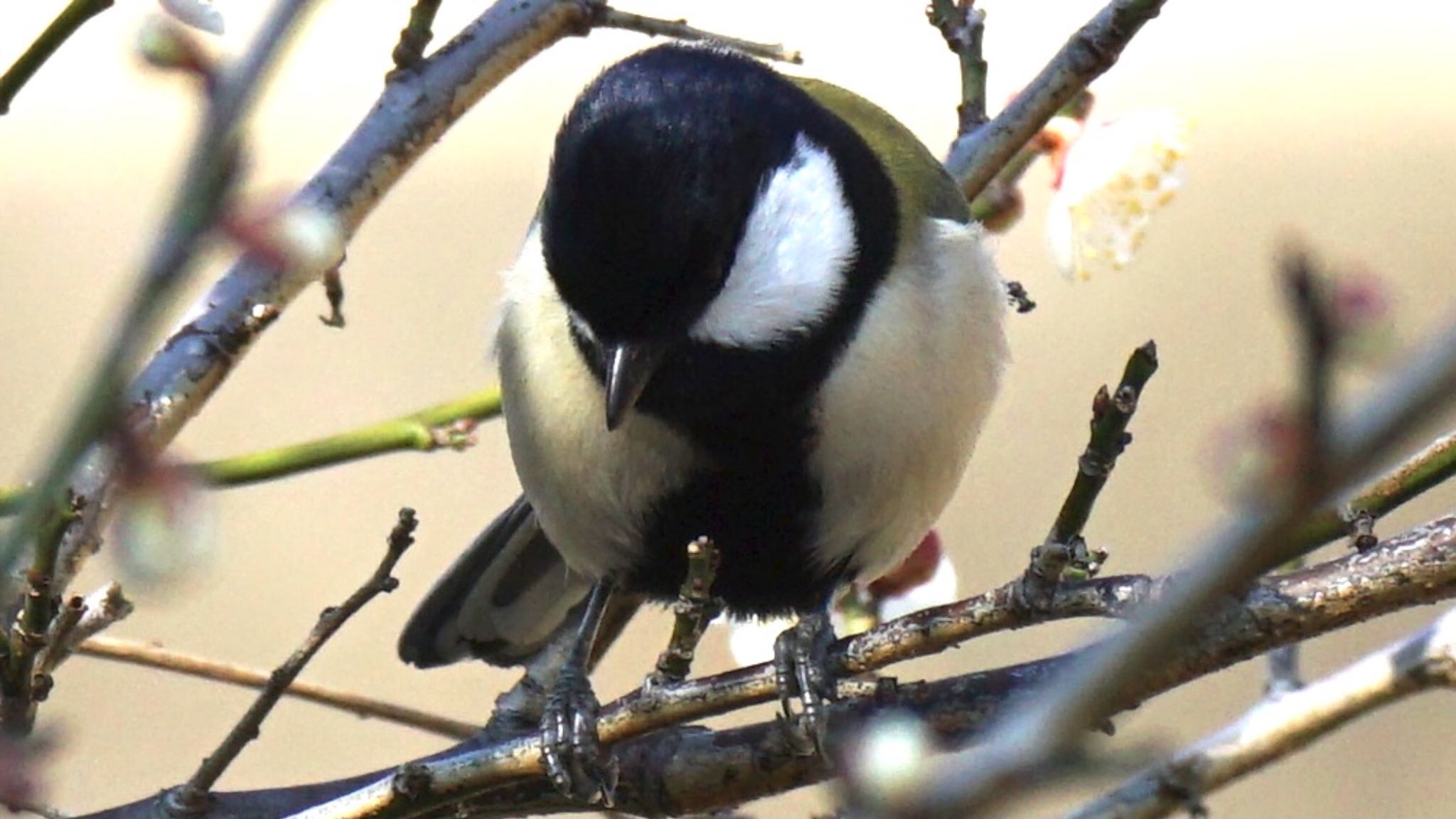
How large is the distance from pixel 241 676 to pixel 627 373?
34cm

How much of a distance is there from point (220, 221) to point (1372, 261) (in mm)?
2588

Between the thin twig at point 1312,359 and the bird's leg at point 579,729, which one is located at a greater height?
the bird's leg at point 579,729

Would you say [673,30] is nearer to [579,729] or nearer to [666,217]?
[666,217]

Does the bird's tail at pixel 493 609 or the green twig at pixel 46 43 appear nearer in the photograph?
the green twig at pixel 46 43

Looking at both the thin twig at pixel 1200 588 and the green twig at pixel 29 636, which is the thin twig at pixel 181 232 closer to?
the thin twig at pixel 1200 588

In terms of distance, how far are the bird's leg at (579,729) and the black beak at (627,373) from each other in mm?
208

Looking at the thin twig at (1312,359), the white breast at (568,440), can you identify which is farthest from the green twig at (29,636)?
the thin twig at (1312,359)

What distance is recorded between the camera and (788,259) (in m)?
1.21

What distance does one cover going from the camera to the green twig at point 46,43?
0.83m

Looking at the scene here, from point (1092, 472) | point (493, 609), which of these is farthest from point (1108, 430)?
point (493, 609)

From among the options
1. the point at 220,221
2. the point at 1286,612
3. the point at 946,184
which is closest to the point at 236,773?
the point at 946,184

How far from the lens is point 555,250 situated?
114 cm

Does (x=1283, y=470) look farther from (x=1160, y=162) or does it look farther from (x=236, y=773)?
(x=236, y=773)

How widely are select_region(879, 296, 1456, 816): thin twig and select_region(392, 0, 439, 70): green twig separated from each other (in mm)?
1000
